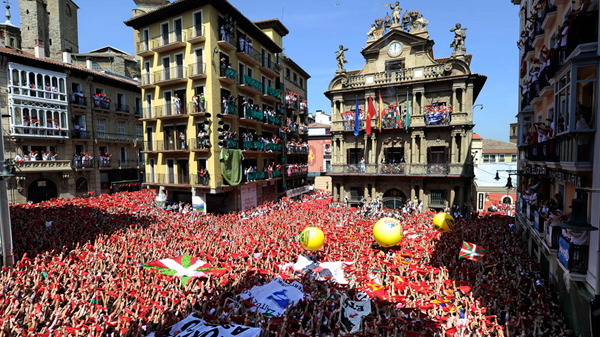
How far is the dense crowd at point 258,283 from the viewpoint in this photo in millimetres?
7996

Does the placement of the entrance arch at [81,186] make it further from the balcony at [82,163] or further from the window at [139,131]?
the window at [139,131]

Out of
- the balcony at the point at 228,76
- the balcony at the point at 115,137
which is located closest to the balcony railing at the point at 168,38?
the balcony at the point at 228,76

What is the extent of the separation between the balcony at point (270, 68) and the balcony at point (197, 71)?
24.5 feet

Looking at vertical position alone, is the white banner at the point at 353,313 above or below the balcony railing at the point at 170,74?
below

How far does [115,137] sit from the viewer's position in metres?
33.2

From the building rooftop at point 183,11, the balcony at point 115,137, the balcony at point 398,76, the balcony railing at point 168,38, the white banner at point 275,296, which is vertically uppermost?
the building rooftop at point 183,11

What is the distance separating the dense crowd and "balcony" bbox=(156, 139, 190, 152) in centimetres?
733

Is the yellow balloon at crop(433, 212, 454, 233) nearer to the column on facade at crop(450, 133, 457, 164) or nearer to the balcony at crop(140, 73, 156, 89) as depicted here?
the column on facade at crop(450, 133, 457, 164)

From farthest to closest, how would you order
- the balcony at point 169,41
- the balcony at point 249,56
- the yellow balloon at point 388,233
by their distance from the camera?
the balcony at point 249,56 → the balcony at point 169,41 → the yellow balloon at point 388,233

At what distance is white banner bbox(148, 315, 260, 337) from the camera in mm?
6707

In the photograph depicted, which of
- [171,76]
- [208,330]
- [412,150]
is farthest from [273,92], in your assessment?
[208,330]

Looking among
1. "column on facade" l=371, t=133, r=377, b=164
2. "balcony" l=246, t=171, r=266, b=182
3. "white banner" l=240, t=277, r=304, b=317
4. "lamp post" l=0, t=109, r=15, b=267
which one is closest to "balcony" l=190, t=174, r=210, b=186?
"balcony" l=246, t=171, r=266, b=182

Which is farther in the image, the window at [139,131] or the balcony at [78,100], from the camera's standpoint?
the window at [139,131]

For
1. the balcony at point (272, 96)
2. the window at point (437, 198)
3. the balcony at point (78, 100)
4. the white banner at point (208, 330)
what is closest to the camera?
the white banner at point (208, 330)
